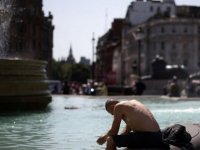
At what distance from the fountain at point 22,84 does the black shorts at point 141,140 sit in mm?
9540

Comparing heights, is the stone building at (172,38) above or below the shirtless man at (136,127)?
above

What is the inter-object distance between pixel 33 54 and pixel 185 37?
4058cm

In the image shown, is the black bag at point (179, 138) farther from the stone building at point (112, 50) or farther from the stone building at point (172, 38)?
the stone building at point (112, 50)

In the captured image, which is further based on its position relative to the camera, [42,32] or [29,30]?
[42,32]

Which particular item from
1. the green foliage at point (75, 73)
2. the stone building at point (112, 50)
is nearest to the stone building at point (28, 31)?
the stone building at point (112, 50)

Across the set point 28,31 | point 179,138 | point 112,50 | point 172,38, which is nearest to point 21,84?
point 179,138

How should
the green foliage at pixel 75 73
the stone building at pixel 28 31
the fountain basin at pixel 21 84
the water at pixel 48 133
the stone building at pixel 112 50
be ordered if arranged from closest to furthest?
1. the water at pixel 48 133
2. the fountain basin at pixel 21 84
3. the stone building at pixel 28 31
4. the stone building at pixel 112 50
5. the green foliage at pixel 75 73

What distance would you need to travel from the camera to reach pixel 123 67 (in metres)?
148

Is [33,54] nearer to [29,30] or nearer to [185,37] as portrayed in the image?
[29,30]

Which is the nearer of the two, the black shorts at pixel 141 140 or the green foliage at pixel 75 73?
the black shorts at pixel 141 140

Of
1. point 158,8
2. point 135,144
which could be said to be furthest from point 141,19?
point 135,144

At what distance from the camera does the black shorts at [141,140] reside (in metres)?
6.79

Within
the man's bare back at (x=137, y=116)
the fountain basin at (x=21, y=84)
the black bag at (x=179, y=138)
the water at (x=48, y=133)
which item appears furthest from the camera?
the fountain basin at (x=21, y=84)

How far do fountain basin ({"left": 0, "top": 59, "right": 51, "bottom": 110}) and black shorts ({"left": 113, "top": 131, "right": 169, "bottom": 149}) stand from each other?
954cm
